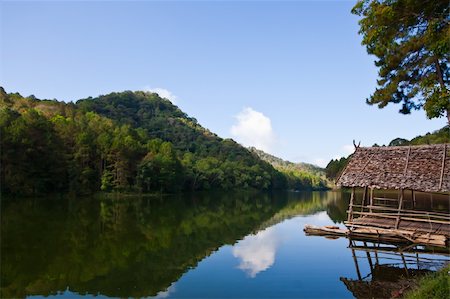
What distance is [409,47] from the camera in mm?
15500

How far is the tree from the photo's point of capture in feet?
40.8

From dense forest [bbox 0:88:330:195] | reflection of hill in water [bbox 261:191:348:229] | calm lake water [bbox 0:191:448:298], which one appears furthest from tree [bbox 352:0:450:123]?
dense forest [bbox 0:88:330:195]

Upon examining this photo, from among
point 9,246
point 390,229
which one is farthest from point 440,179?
point 9,246

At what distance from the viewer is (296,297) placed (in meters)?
15.3

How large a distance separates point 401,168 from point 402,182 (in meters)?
1.46

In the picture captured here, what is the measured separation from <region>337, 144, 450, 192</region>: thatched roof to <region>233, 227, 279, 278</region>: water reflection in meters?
6.58

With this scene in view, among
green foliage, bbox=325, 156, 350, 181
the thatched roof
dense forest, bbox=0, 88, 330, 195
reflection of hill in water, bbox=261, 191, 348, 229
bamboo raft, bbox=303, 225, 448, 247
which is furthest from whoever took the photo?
green foliage, bbox=325, 156, 350, 181

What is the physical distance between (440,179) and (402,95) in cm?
527

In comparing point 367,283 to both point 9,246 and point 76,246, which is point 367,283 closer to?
point 76,246

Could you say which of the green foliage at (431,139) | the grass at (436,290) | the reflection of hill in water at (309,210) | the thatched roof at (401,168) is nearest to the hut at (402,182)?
the thatched roof at (401,168)

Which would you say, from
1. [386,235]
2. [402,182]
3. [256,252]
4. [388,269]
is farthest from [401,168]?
[256,252]

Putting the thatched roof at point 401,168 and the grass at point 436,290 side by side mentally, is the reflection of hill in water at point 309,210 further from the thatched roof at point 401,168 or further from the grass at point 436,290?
the grass at point 436,290

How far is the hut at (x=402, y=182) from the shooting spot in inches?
794

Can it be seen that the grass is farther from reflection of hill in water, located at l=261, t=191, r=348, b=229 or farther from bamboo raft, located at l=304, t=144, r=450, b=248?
reflection of hill in water, located at l=261, t=191, r=348, b=229
